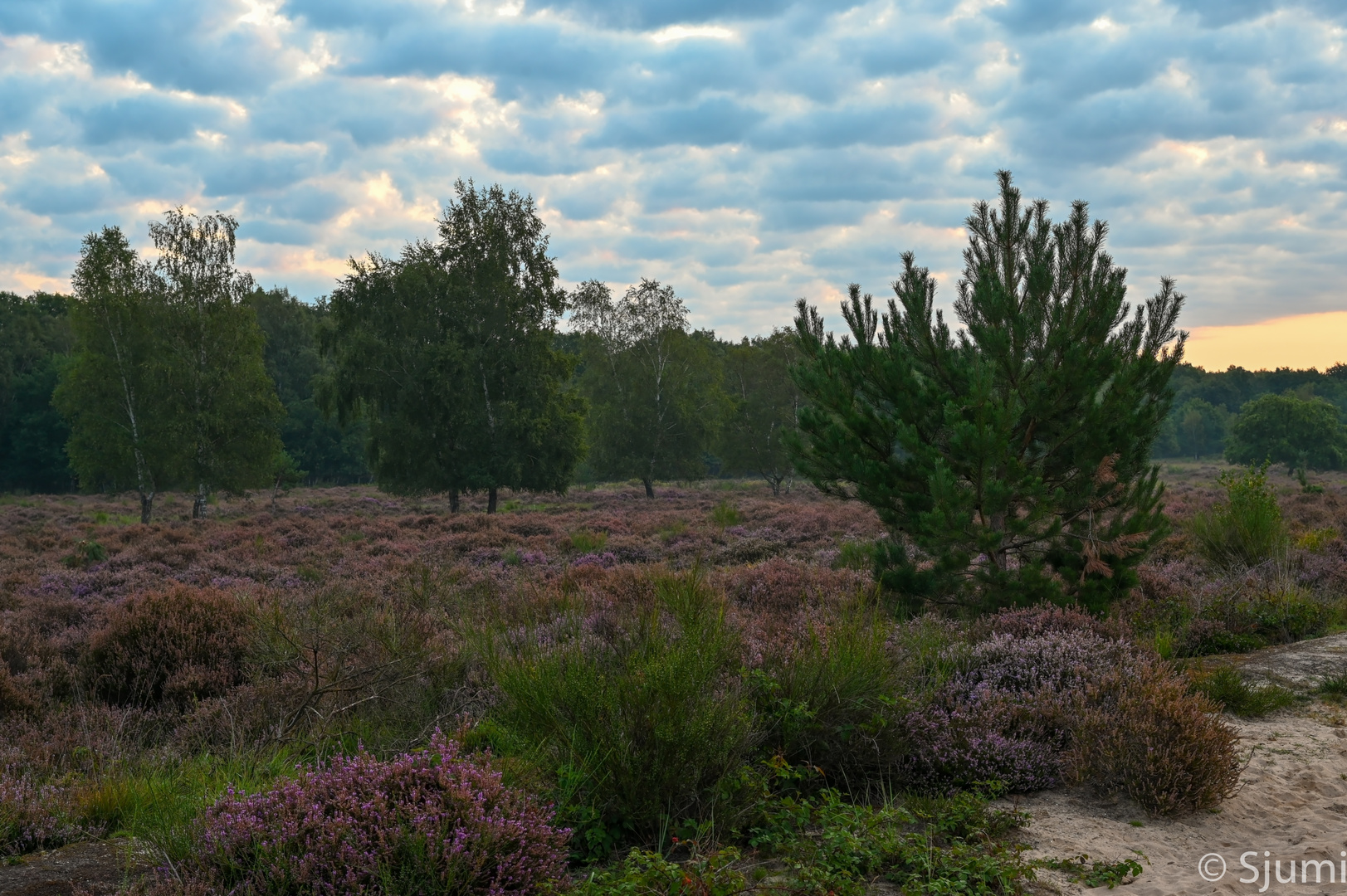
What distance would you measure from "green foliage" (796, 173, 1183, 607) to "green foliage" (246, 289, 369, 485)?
5630 cm

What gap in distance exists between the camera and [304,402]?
60.2 m

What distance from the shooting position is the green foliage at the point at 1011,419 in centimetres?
791

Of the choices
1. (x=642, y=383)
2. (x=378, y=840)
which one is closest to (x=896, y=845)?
(x=378, y=840)

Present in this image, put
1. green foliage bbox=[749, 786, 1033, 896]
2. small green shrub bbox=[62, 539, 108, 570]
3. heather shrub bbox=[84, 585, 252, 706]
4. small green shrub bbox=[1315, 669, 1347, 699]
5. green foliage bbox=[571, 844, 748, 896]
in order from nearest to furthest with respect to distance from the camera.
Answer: green foliage bbox=[571, 844, 748, 896]
green foliage bbox=[749, 786, 1033, 896]
small green shrub bbox=[1315, 669, 1347, 699]
heather shrub bbox=[84, 585, 252, 706]
small green shrub bbox=[62, 539, 108, 570]

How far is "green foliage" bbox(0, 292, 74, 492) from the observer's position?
51281mm

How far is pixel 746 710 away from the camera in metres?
4.70

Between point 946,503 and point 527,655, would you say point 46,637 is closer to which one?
point 527,655

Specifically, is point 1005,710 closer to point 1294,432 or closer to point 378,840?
point 378,840

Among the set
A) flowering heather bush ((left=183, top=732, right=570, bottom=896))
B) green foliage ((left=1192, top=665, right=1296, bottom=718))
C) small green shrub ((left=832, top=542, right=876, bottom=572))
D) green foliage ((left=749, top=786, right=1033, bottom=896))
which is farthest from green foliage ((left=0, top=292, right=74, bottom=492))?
green foliage ((left=1192, top=665, right=1296, bottom=718))

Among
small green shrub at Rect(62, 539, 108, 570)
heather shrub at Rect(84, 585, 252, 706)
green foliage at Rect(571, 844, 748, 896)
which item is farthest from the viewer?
small green shrub at Rect(62, 539, 108, 570)

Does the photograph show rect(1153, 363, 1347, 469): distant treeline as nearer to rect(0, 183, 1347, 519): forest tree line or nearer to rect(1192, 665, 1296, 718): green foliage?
rect(0, 183, 1347, 519): forest tree line

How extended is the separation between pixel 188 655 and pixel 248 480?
25032 millimetres

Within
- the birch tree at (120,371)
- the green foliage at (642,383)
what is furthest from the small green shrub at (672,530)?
the green foliage at (642,383)

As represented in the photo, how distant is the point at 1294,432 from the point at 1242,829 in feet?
227
